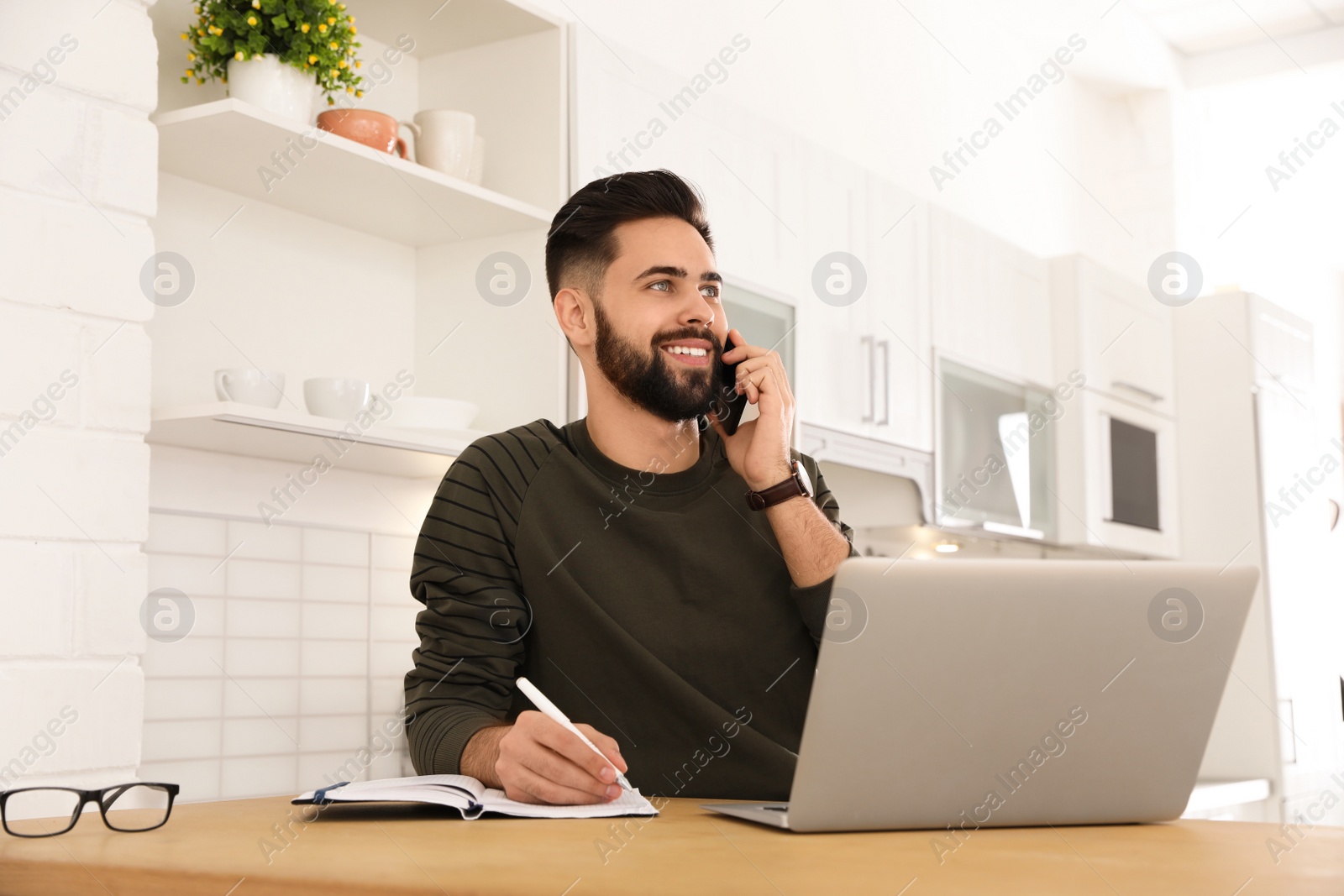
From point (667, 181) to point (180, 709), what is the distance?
1.02m

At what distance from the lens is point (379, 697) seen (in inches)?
Answer: 81.5

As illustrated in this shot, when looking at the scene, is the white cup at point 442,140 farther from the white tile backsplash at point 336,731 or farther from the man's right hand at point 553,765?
the man's right hand at point 553,765

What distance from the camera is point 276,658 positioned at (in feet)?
6.30

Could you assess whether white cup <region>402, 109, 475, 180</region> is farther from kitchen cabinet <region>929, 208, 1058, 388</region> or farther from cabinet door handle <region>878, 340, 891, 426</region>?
kitchen cabinet <region>929, 208, 1058, 388</region>

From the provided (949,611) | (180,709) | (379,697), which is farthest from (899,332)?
(949,611)

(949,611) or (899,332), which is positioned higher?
(899,332)

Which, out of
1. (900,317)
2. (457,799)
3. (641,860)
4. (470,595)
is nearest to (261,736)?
(470,595)

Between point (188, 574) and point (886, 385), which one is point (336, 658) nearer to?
point (188, 574)

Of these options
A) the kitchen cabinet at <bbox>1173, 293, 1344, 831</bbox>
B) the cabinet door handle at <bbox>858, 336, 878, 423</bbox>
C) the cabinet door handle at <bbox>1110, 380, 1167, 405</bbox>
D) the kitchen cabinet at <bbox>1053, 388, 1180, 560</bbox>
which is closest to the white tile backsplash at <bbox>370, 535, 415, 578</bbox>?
the cabinet door handle at <bbox>858, 336, 878, 423</bbox>

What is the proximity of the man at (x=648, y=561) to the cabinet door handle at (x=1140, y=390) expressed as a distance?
2.32m

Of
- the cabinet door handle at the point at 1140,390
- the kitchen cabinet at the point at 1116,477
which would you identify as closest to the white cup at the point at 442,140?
the kitchen cabinet at the point at 1116,477

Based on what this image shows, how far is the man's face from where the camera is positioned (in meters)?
1.63

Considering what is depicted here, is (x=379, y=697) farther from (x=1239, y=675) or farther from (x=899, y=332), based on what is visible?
(x=1239, y=675)

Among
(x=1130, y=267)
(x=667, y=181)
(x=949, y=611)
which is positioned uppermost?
(x=1130, y=267)
